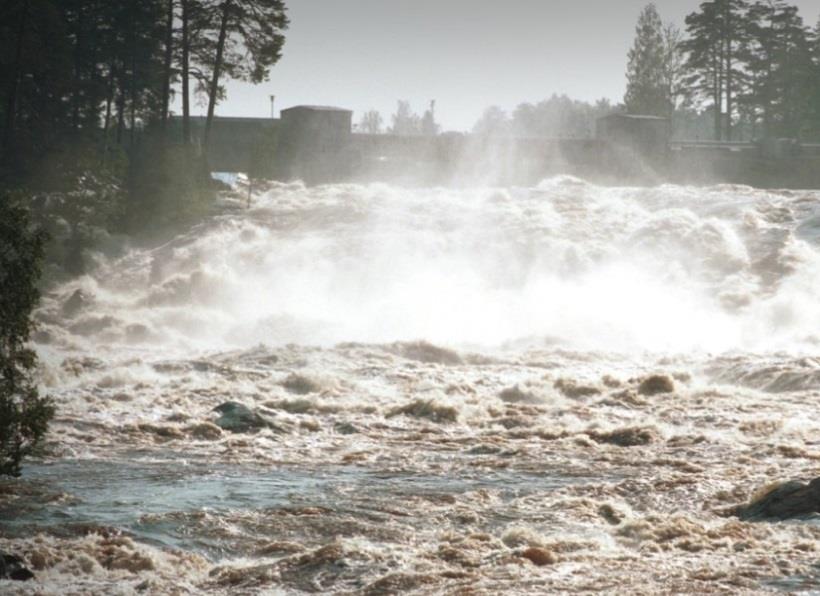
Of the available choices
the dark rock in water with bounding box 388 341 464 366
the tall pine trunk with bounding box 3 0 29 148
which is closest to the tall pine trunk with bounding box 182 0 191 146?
the tall pine trunk with bounding box 3 0 29 148

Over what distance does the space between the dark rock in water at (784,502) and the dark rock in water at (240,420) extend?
7.39 metres

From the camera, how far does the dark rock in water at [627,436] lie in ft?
55.8

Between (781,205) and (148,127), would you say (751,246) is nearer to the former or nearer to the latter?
(781,205)

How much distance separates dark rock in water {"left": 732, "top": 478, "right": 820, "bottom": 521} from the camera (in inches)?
483

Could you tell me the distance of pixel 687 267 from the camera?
3394cm

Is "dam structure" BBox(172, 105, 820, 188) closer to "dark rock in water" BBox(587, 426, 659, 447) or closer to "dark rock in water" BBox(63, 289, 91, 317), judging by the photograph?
"dark rock in water" BBox(63, 289, 91, 317)

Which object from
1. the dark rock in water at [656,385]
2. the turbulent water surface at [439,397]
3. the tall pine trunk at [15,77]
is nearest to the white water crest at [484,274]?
the turbulent water surface at [439,397]

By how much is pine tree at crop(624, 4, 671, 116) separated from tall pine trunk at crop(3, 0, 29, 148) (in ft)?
122

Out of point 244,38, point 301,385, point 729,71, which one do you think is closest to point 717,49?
point 729,71

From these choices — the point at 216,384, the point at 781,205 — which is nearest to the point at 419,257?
the point at 781,205

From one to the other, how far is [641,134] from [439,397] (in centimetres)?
3549

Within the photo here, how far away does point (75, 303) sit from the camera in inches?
1187

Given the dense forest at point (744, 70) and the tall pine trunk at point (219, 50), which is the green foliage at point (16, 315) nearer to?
the tall pine trunk at point (219, 50)

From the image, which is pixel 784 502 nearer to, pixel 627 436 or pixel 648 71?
pixel 627 436
